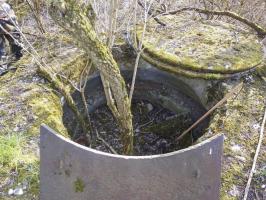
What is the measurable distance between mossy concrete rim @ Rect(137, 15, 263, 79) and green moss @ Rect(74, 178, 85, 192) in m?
1.32

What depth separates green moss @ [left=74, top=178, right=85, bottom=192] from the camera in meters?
1.70

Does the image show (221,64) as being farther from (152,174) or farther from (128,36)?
(152,174)

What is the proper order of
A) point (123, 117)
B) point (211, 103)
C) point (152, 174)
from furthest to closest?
1. point (211, 103)
2. point (123, 117)
3. point (152, 174)

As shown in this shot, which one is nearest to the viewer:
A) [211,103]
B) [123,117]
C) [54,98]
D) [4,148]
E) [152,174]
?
[152,174]

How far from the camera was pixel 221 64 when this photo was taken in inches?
106

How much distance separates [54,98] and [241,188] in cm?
131

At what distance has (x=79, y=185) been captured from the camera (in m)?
1.71

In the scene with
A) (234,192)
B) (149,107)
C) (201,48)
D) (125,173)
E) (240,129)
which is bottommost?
(149,107)

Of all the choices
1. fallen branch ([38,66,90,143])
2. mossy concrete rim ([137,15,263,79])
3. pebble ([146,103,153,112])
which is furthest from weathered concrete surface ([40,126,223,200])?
pebble ([146,103,153,112])

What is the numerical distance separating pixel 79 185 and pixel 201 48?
1663 millimetres

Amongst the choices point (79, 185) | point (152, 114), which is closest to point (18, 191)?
point (79, 185)

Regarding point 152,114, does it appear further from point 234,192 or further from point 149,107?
point 234,192

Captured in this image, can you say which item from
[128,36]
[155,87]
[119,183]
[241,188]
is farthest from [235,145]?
[128,36]

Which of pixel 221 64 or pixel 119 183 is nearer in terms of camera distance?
pixel 119 183
